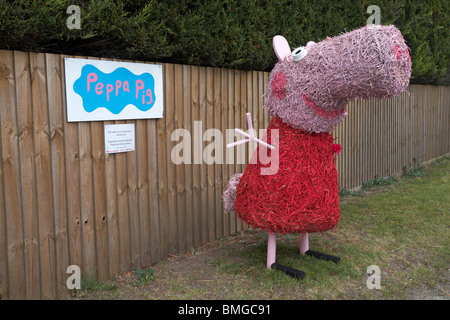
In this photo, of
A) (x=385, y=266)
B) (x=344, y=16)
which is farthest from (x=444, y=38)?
(x=385, y=266)

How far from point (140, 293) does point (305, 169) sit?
174 cm

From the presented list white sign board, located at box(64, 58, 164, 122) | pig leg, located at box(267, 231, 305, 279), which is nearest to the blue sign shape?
white sign board, located at box(64, 58, 164, 122)

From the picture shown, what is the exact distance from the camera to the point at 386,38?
294cm

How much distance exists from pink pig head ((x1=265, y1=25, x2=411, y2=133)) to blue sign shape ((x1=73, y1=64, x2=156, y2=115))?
1158mm

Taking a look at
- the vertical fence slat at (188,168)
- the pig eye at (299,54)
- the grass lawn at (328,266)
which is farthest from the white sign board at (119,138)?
the pig eye at (299,54)

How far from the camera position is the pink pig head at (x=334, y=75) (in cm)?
296

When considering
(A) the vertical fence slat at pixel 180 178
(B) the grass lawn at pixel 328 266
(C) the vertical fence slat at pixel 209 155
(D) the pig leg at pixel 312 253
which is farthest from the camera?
(C) the vertical fence slat at pixel 209 155

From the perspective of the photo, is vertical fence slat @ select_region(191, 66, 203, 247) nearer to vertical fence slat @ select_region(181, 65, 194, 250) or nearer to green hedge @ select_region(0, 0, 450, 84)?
vertical fence slat @ select_region(181, 65, 194, 250)

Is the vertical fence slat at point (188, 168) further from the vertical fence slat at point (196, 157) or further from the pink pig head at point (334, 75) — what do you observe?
the pink pig head at point (334, 75)

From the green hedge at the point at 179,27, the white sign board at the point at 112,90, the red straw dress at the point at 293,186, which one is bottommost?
the red straw dress at the point at 293,186

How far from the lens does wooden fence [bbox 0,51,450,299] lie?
3.03 m

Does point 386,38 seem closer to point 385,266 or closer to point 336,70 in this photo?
point 336,70

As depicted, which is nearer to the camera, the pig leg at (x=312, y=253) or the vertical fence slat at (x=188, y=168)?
the pig leg at (x=312, y=253)

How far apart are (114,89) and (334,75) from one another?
1847 millimetres
